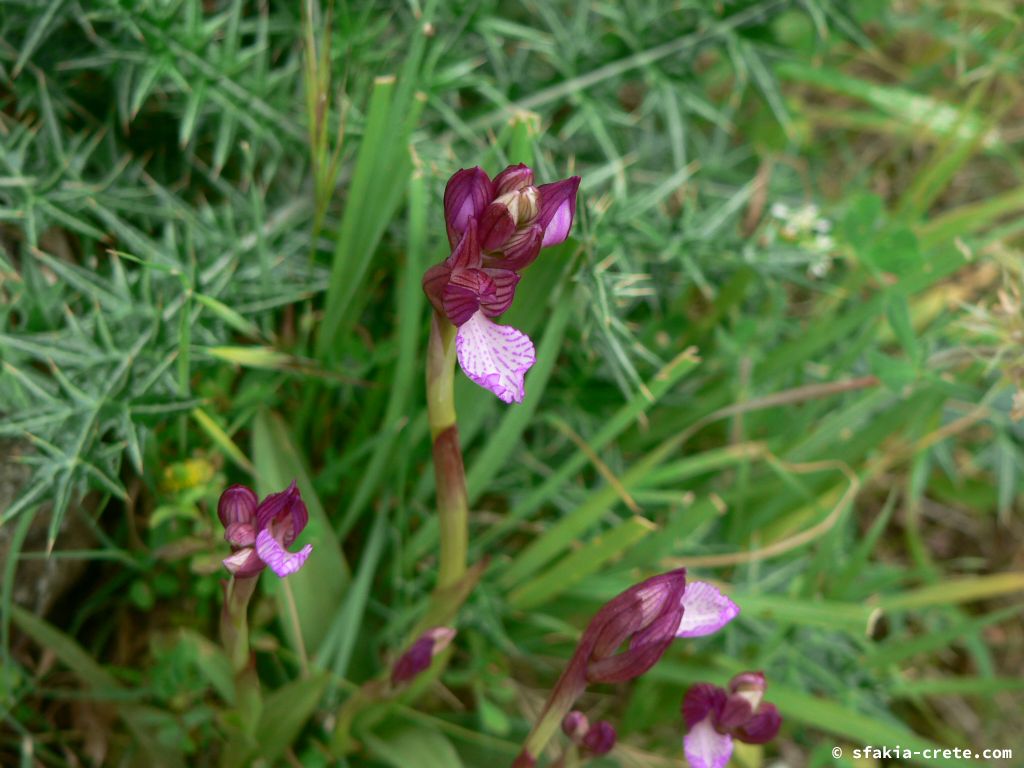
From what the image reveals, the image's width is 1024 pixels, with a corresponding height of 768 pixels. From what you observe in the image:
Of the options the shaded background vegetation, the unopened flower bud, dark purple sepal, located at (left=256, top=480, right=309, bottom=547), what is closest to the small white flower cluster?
the shaded background vegetation

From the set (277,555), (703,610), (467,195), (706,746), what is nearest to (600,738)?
(706,746)

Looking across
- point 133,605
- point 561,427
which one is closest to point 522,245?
point 561,427

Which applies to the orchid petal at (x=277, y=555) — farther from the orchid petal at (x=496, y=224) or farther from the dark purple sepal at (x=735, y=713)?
the dark purple sepal at (x=735, y=713)

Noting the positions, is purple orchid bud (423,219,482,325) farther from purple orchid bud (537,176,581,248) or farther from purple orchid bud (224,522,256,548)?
purple orchid bud (224,522,256,548)

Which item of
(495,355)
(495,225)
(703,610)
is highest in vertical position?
(495,225)

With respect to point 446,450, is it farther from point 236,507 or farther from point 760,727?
point 760,727

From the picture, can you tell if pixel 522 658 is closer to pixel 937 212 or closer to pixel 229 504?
pixel 229 504
